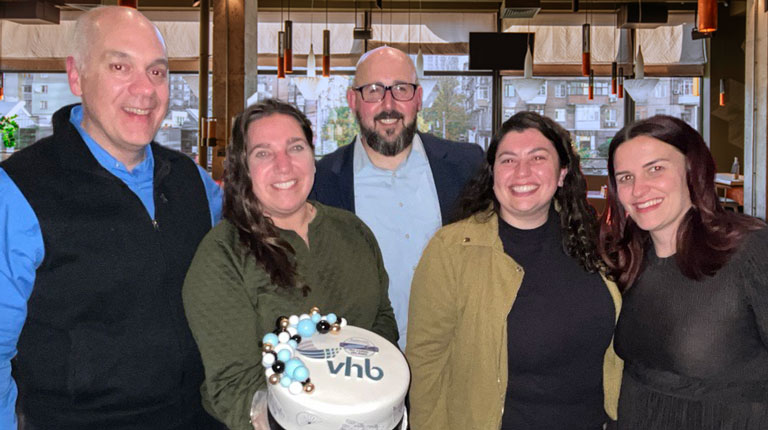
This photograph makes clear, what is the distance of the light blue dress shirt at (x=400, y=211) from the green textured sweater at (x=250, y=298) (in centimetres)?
57

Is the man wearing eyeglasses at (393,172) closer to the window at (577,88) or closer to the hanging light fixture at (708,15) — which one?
the hanging light fixture at (708,15)

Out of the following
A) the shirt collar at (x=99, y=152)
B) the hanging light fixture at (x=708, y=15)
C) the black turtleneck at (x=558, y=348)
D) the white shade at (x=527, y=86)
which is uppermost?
the white shade at (x=527, y=86)

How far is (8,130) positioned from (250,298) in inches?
367

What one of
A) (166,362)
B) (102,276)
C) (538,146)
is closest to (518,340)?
(538,146)

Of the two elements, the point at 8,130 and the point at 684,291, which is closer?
the point at 684,291

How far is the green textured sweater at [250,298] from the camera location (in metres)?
1.62

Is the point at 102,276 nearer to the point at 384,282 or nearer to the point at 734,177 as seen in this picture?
the point at 384,282

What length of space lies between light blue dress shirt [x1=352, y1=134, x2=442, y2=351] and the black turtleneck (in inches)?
24.4

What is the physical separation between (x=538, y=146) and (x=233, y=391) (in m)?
1.22

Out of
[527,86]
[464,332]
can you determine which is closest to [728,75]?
[527,86]

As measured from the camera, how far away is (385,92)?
2.73 meters

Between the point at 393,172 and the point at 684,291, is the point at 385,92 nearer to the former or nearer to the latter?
the point at 393,172

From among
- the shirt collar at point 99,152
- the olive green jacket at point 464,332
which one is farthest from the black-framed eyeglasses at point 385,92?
the shirt collar at point 99,152

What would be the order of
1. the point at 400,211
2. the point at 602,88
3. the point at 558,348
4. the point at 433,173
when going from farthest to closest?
the point at 602,88 → the point at 433,173 → the point at 400,211 → the point at 558,348
